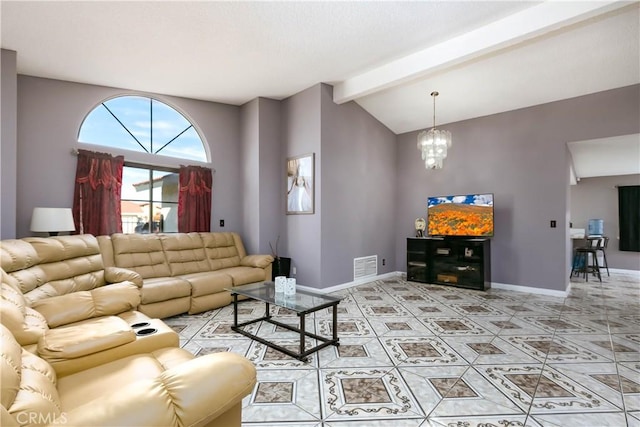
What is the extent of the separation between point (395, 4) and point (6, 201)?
4.40 meters

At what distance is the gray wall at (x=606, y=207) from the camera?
6.81m

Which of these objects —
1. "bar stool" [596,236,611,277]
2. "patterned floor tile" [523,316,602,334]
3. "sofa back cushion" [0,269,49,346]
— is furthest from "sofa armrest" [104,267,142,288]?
"bar stool" [596,236,611,277]

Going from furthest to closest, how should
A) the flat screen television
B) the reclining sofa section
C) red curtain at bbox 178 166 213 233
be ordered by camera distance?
the flat screen television
red curtain at bbox 178 166 213 233
the reclining sofa section

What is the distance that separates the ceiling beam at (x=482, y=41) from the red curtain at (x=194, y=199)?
2693mm

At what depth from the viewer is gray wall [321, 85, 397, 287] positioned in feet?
15.9

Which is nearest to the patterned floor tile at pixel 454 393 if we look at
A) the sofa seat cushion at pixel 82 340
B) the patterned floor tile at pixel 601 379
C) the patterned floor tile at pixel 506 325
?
the patterned floor tile at pixel 601 379

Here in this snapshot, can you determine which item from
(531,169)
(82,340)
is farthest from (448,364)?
(531,169)

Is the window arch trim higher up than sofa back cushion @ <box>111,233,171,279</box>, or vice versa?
the window arch trim

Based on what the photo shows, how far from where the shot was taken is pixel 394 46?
11.9 ft

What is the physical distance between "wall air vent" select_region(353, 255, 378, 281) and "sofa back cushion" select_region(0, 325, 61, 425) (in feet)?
14.7

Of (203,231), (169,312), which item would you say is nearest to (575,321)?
(169,312)

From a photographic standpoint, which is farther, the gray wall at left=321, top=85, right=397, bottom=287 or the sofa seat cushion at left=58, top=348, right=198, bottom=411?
the gray wall at left=321, top=85, right=397, bottom=287

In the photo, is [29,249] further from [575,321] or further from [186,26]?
[575,321]

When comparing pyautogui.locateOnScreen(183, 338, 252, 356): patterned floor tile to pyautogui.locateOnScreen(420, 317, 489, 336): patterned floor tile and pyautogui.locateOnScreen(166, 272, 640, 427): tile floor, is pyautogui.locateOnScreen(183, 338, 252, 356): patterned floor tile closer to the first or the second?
pyautogui.locateOnScreen(166, 272, 640, 427): tile floor
